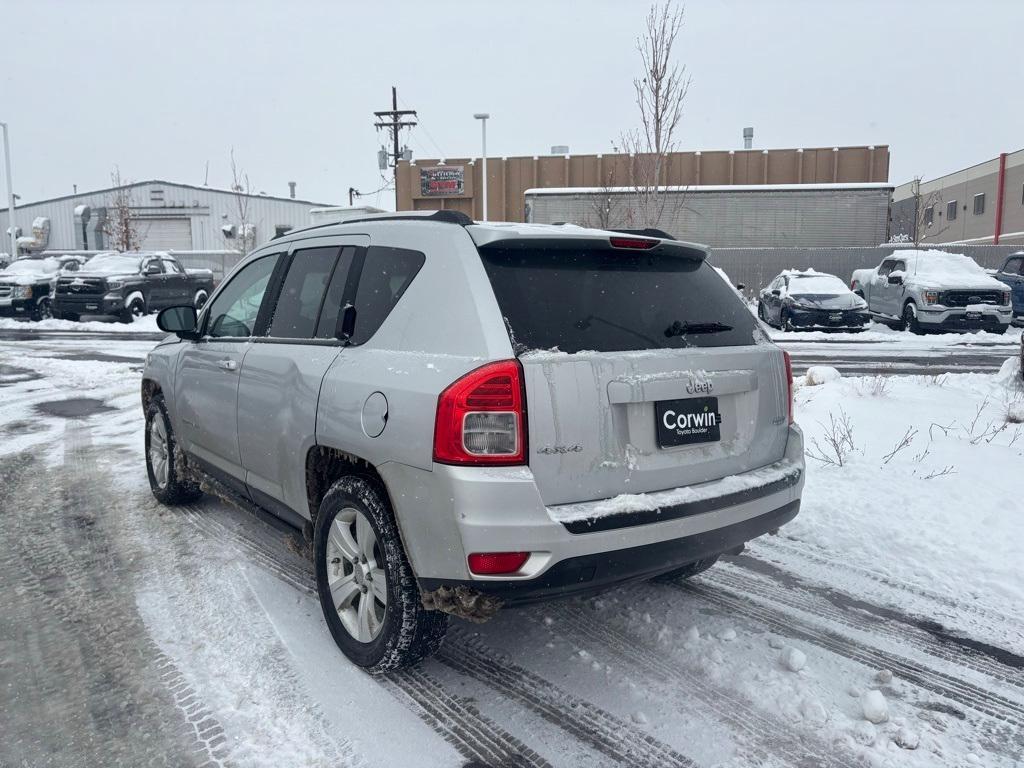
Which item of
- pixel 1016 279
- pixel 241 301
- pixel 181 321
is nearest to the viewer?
pixel 241 301

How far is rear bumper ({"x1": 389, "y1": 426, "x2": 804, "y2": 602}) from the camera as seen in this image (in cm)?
267

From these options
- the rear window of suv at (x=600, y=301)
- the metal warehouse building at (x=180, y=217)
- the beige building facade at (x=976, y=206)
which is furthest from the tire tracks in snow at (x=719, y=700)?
the metal warehouse building at (x=180, y=217)

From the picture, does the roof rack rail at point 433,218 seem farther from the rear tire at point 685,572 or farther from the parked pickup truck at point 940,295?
the parked pickup truck at point 940,295

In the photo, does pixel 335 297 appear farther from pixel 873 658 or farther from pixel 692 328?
pixel 873 658

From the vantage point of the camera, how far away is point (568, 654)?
3.40 metres

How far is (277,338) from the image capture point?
3.96 metres

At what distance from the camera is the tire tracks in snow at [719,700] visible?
8.77 ft

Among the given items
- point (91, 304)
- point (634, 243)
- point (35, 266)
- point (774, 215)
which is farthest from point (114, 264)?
point (774, 215)

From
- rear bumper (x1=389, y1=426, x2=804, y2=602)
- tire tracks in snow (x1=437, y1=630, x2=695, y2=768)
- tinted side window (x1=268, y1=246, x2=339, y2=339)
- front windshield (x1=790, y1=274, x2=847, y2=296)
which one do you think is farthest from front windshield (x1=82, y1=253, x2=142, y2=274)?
rear bumper (x1=389, y1=426, x2=804, y2=602)

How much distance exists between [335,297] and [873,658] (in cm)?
289

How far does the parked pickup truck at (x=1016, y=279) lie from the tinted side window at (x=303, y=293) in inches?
784

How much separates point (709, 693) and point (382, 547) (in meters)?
1.42

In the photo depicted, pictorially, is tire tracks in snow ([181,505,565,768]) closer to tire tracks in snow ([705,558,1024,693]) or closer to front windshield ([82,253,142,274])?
tire tracks in snow ([705,558,1024,693])

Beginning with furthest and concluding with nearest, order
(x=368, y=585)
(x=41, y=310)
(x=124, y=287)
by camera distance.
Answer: (x=41, y=310) → (x=124, y=287) → (x=368, y=585)
